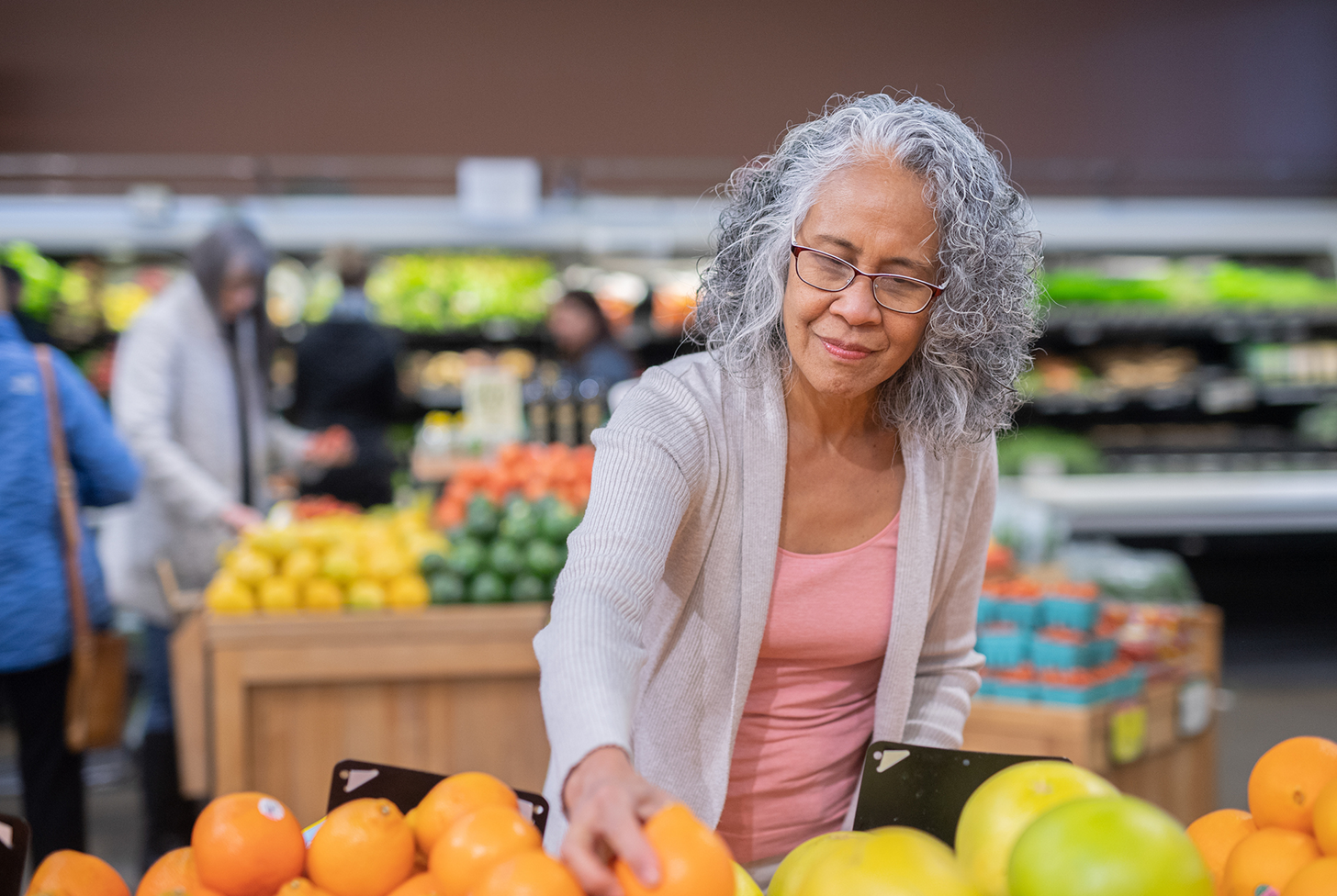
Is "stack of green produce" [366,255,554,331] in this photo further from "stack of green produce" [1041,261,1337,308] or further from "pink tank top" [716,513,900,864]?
"pink tank top" [716,513,900,864]

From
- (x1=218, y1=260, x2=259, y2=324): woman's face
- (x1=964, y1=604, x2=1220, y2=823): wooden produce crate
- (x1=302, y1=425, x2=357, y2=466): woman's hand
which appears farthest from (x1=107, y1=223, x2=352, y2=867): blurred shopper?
(x1=964, y1=604, x2=1220, y2=823): wooden produce crate

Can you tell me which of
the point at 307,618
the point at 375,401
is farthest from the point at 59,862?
the point at 375,401

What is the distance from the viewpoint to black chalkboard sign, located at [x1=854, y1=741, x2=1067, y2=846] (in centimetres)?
105

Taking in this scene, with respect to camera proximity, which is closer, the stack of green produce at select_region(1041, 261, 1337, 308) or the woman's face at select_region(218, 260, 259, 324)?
the woman's face at select_region(218, 260, 259, 324)

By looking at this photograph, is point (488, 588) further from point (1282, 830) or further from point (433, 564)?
point (1282, 830)

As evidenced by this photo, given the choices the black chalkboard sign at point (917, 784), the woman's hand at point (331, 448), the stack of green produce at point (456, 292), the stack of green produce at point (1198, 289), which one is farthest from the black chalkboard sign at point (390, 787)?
the stack of green produce at point (1198, 289)

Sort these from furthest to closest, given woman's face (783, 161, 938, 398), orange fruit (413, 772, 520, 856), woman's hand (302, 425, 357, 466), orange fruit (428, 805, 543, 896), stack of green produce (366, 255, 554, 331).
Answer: stack of green produce (366, 255, 554, 331) → woman's hand (302, 425, 357, 466) → woman's face (783, 161, 938, 398) → orange fruit (413, 772, 520, 856) → orange fruit (428, 805, 543, 896)

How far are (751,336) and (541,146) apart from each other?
413 cm

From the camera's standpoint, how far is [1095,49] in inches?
199

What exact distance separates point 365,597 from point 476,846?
1868 mm

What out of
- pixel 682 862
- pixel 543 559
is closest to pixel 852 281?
pixel 682 862

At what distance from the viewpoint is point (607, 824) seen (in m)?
0.76

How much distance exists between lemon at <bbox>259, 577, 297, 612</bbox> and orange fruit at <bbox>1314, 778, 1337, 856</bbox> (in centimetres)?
228

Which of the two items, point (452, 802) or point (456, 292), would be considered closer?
point (452, 802)
